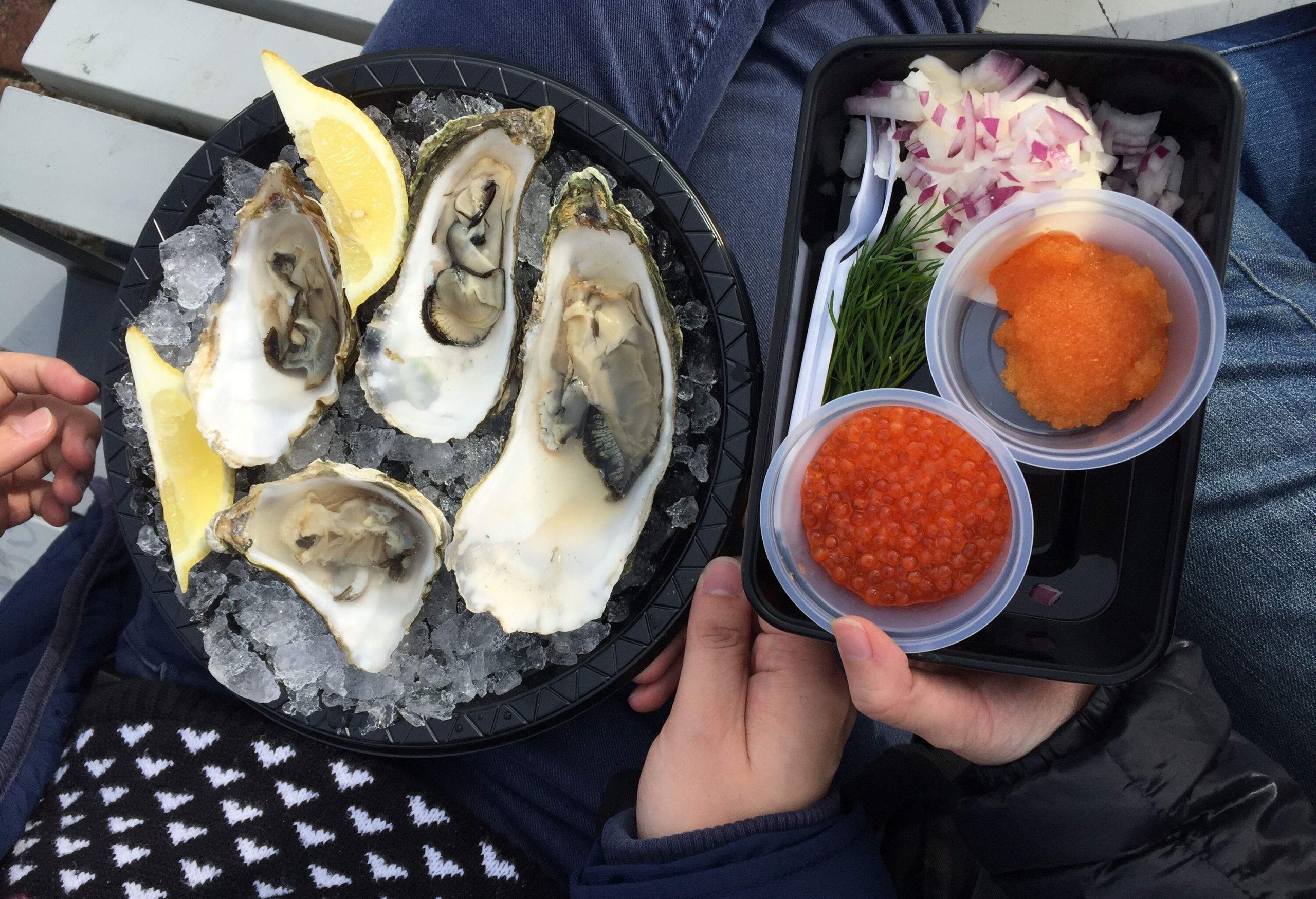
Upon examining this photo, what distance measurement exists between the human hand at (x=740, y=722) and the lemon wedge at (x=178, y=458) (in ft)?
1.68

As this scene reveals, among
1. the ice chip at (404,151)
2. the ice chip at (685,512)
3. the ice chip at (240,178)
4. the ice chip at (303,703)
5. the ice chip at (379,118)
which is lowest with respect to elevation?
the ice chip at (303,703)

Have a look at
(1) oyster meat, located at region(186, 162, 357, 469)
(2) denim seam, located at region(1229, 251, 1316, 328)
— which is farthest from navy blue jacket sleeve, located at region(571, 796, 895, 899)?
(2) denim seam, located at region(1229, 251, 1316, 328)

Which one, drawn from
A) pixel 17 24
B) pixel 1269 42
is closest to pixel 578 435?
pixel 1269 42

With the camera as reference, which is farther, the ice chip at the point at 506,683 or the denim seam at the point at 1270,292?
the denim seam at the point at 1270,292

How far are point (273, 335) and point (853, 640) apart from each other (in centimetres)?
72

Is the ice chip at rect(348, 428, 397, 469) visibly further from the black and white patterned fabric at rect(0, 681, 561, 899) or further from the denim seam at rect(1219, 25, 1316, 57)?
the denim seam at rect(1219, 25, 1316, 57)

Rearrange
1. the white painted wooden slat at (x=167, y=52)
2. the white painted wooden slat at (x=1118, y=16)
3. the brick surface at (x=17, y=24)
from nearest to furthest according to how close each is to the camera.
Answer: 1. the white painted wooden slat at (x=167, y=52)
2. the white painted wooden slat at (x=1118, y=16)
3. the brick surface at (x=17, y=24)

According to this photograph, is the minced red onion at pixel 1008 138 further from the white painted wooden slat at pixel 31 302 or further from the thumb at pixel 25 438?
the white painted wooden slat at pixel 31 302

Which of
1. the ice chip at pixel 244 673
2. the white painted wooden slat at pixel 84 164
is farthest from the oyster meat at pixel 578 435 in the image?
the white painted wooden slat at pixel 84 164

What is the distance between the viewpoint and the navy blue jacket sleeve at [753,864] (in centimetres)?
78

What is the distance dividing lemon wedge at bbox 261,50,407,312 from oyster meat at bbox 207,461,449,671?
0.21 m

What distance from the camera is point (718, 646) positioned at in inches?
31.5

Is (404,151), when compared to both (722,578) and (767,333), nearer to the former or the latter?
(767,333)

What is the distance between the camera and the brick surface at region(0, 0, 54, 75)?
4.99ft
